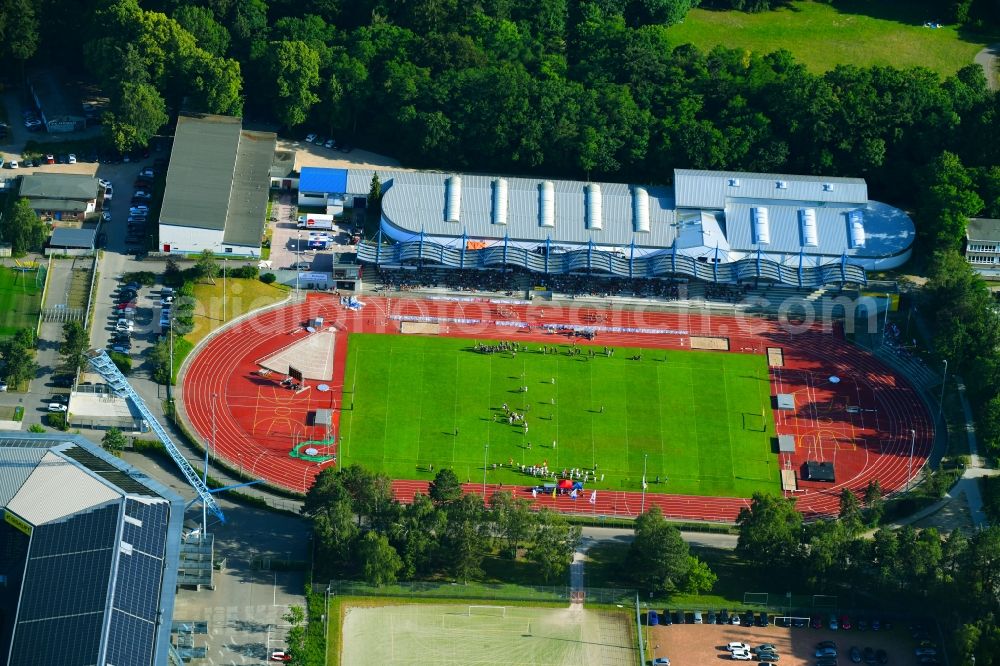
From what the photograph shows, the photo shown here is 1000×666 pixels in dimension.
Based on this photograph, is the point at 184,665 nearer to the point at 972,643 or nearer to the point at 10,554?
the point at 10,554

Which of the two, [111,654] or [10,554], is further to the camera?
[10,554]

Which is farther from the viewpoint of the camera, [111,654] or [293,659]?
[293,659]

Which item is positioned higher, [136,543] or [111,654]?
[136,543]

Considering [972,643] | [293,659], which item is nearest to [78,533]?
[293,659]

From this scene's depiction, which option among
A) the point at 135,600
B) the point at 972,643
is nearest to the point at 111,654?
the point at 135,600

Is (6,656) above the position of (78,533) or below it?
below

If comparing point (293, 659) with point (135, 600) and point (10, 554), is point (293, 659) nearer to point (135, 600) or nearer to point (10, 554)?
point (135, 600)

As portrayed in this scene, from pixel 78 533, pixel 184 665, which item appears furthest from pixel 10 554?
pixel 184 665

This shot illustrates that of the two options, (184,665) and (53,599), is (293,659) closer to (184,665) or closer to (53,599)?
(184,665)
